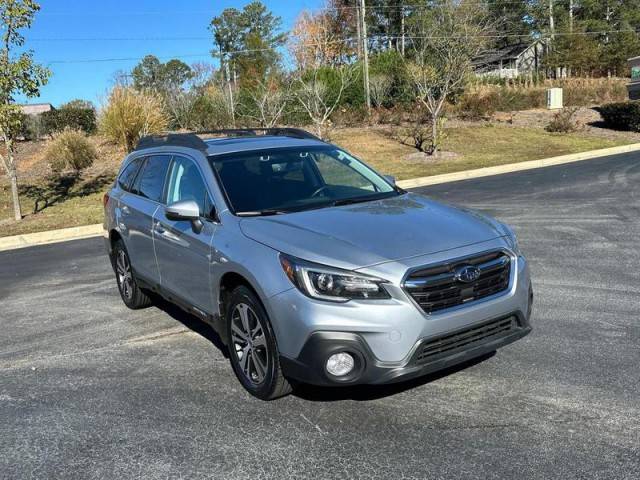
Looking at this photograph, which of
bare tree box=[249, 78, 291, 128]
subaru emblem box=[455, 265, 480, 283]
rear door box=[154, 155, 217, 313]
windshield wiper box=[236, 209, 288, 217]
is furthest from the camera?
bare tree box=[249, 78, 291, 128]

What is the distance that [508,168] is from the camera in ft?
60.3

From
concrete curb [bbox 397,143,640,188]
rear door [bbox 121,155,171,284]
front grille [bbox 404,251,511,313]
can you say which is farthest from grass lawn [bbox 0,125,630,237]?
front grille [bbox 404,251,511,313]

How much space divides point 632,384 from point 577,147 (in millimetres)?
21256

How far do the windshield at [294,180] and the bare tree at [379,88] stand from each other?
26812 millimetres

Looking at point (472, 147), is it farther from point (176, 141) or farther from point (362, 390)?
point (362, 390)

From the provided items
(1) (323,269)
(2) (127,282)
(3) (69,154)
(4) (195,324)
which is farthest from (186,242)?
(3) (69,154)

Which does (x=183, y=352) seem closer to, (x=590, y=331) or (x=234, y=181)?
(x=234, y=181)

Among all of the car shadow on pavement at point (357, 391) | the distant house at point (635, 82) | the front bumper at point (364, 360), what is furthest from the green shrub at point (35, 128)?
the distant house at point (635, 82)

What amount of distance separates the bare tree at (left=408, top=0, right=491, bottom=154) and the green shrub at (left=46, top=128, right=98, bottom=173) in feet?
37.3

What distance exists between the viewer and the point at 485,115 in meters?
31.5

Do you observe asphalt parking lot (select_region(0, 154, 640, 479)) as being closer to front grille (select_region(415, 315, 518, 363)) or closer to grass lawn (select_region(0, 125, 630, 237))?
front grille (select_region(415, 315, 518, 363))

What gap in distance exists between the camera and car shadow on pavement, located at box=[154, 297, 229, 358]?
202 inches

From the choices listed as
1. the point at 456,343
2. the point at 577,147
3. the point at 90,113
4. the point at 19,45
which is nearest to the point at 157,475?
the point at 456,343

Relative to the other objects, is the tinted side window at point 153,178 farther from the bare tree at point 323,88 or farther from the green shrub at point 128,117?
the bare tree at point 323,88
